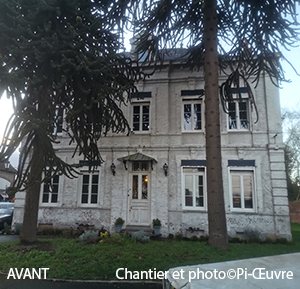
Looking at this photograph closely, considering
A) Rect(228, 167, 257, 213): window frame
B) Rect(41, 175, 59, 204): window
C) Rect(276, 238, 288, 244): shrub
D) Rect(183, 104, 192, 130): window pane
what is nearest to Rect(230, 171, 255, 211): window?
Rect(228, 167, 257, 213): window frame

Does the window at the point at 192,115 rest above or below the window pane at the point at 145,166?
above

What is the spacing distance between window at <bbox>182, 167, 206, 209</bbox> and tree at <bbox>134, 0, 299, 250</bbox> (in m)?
3.72

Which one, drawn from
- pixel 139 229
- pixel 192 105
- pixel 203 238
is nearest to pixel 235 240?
pixel 203 238

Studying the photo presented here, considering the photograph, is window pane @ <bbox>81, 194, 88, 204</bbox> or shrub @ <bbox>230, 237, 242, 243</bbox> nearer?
shrub @ <bbox>230, 237, 242, 243</bbox>

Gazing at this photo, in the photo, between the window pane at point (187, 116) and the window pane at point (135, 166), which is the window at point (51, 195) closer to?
the window pane at point (135, 166)

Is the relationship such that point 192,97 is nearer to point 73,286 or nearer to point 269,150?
point 269,150

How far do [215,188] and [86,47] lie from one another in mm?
5946

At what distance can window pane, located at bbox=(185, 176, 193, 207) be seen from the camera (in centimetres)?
1116

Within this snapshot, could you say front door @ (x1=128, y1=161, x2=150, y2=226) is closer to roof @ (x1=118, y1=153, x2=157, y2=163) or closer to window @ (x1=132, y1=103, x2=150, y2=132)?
roof @ (x1=118, y1=153, x2=157, y2=163)

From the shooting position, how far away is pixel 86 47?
7.22 metres

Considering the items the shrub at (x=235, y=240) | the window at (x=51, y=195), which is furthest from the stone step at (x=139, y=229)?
the window at (x=51, y=195)

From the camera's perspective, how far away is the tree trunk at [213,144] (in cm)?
721

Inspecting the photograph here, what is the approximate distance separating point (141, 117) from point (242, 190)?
20.0ft

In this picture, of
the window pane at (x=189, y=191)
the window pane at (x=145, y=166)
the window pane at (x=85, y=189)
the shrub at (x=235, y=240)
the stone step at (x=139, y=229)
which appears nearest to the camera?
the shrub at (x=235, y=240)
